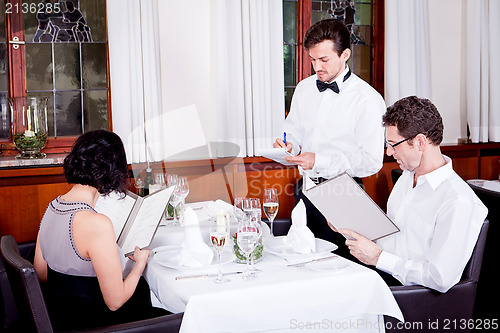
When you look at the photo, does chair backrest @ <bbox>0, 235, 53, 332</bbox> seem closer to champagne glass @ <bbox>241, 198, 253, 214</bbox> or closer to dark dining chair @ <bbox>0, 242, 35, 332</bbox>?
dark dining chair @ <bbox>0, 242, 35, 332</bbox>

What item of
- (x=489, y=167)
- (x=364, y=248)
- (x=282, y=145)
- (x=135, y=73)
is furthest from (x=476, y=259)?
(x=489, y=167)

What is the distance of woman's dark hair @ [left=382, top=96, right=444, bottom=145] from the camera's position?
2061 mm

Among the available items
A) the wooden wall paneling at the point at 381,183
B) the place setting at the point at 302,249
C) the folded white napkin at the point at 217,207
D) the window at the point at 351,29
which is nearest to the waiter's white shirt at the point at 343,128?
the folded white napkin at the point at 217,207

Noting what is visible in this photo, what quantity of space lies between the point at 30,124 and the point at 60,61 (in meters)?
0.55

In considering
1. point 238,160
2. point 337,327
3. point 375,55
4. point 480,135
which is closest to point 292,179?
point 238,160

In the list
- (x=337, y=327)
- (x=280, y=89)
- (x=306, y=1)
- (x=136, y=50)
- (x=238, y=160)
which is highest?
(x=306, y=1)

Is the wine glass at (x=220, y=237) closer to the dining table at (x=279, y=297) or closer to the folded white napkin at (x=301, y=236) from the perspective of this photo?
the dining table at (x=279, y=297)

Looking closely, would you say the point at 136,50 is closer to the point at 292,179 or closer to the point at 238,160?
the point at 238,160

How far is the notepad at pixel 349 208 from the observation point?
1.97m

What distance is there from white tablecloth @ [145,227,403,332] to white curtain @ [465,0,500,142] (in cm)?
353

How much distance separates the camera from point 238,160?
4.30 meters

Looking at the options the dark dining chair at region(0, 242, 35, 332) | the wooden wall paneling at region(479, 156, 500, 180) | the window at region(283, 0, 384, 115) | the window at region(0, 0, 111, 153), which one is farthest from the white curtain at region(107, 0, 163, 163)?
the wooden wall paneling at region(479, 156, 500, 180)

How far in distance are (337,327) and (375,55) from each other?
3567 millimetres

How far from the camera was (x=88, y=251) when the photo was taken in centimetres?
185
